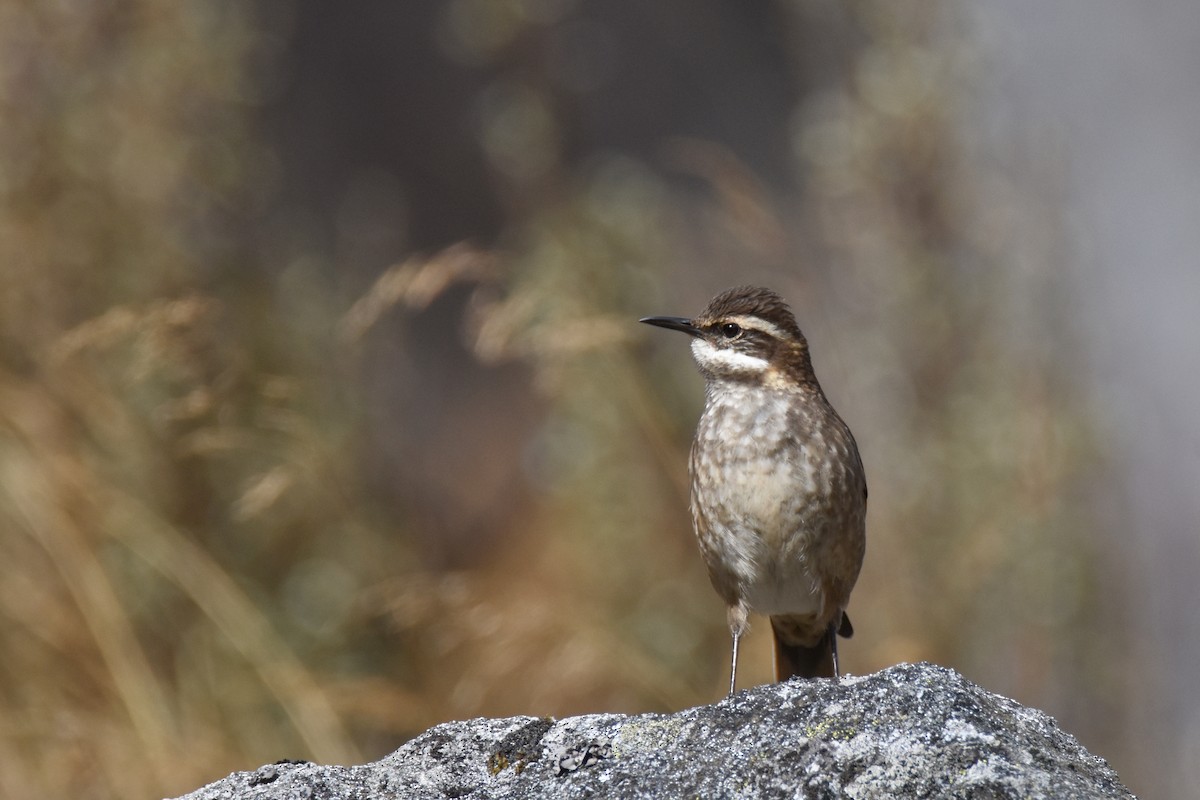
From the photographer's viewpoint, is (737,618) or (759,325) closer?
(737,618)

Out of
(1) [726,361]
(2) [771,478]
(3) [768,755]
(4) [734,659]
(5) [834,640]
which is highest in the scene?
(1) [726,361]

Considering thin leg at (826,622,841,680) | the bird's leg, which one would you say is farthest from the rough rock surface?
thin leg at (826,622,841,680)

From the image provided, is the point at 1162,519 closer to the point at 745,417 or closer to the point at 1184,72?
the point at 1184,72

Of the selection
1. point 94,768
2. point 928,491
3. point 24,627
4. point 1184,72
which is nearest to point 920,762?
point 94,768

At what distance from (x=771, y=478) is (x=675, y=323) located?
681 millimetres

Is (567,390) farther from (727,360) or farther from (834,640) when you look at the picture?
(834,640)

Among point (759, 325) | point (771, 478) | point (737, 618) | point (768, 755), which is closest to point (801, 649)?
point (737, 618)

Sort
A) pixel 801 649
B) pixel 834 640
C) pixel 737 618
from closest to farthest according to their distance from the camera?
pixel 737 618, pixel 834 640, pixel 801 649

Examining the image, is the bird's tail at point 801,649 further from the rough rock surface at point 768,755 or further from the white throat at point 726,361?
the rough rock surface at point 768,755

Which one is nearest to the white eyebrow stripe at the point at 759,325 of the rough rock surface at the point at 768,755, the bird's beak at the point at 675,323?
the bird's beak at the point at 675,323

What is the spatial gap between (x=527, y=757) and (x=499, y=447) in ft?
31.4

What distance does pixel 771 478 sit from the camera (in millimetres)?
4477

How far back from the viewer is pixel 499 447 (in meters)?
12.5

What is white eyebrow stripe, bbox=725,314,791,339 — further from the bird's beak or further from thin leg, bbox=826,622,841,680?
thin leg, bbox=826,622,841,680
